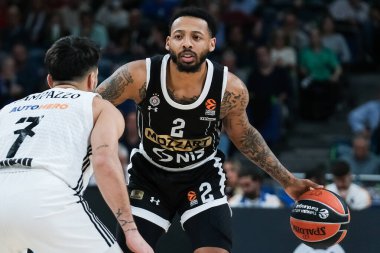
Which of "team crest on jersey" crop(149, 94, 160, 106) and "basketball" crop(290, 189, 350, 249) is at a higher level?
"team crest on jersey" crop(149, 94, 160, 106)

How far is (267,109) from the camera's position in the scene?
1366 cm

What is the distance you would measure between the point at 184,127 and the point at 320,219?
122 cm

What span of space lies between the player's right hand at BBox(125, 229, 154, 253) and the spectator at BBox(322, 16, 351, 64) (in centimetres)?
1043

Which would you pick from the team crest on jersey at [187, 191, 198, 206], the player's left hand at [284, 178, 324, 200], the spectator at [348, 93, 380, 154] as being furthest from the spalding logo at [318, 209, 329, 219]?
the spectator at [348, 93, 380, 154]

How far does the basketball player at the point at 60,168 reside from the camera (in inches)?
191

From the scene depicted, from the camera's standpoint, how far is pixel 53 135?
16.7 ft

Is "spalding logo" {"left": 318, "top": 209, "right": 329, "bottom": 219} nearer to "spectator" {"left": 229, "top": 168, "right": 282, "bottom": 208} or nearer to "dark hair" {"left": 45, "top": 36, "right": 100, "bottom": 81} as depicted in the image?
"dark hair" {"left": 45, "top": 36, "right": 100, "bottom": 81}

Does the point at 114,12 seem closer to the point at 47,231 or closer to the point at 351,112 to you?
the point at 351,112

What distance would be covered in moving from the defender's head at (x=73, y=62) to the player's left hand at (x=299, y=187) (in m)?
2.16

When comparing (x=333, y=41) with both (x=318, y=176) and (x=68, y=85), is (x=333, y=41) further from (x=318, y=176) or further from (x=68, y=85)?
(x=68, y=85)

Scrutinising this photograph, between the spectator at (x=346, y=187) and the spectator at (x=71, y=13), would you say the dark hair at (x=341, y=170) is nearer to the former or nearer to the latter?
the spectator at (x=346, y=187)

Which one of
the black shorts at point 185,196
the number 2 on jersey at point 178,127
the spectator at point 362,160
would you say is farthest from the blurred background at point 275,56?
the number 2 on jersey at point 178,127

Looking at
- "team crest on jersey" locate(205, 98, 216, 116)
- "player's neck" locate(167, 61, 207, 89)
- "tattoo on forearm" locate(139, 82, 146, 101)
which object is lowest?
"team crest on jersey" locate(205, 98, 216, 116)

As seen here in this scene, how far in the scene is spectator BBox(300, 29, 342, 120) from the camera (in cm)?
1441
